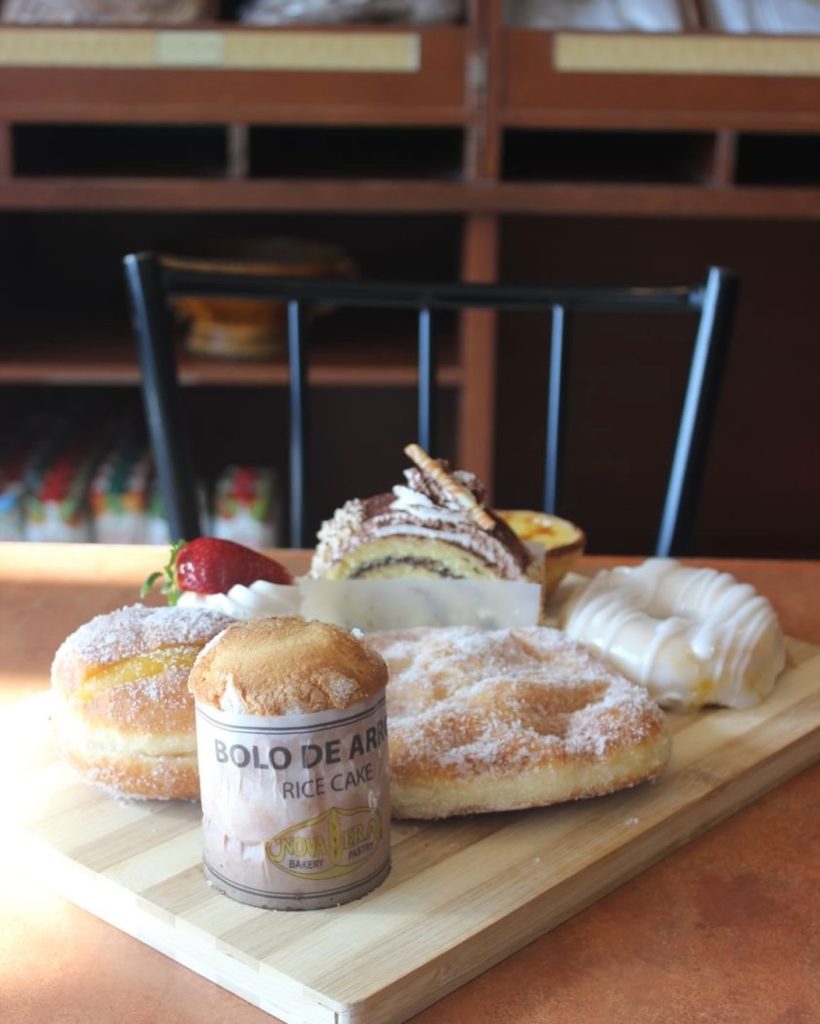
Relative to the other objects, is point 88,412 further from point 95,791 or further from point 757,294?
point 95,791

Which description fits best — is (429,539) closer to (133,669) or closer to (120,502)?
(133,669)

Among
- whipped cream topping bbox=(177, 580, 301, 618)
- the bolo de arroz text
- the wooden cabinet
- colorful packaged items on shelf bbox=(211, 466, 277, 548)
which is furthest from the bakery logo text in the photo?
colorful packaged items on shelf bbox=(211, 466, 277, 548)

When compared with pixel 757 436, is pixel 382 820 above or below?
above

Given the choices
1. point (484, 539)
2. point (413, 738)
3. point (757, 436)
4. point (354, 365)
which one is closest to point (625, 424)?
point (757, 436)

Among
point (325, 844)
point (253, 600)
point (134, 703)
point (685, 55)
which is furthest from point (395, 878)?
point (685, 55)

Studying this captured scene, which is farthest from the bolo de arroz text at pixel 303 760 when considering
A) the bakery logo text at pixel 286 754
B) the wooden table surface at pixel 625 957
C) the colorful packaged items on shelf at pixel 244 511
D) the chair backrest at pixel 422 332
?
the colorful packaged items on shelf at pixel 244 511

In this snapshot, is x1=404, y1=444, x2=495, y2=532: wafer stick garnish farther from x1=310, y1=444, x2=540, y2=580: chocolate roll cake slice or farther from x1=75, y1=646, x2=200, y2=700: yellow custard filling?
x1=75, y1=646, x2=200, y2=700: yellow custard filling

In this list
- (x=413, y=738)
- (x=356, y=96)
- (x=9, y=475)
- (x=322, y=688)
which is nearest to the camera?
(x=322, y=688)
